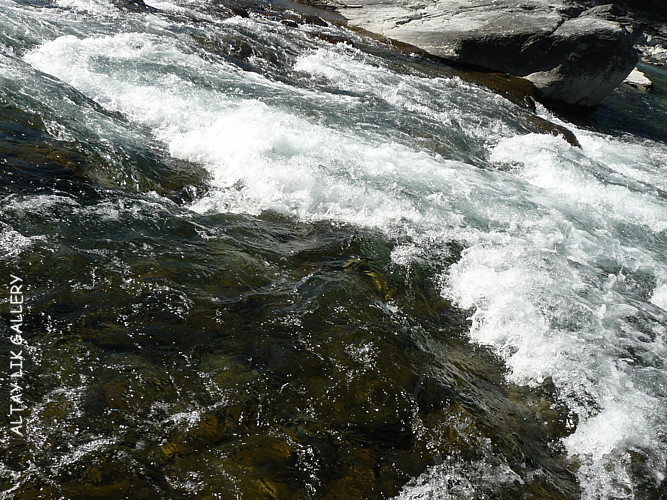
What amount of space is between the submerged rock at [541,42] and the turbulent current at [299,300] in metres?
6.06

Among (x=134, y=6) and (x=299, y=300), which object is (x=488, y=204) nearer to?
(x=299, y=300)

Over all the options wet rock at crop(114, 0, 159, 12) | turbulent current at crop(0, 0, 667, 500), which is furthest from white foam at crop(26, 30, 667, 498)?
wet rock at crop(114, 0, 159, 12)

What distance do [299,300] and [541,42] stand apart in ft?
42.7

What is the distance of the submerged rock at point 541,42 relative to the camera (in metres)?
13.7

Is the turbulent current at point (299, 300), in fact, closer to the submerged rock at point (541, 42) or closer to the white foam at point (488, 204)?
the white foam at point (488, 204)

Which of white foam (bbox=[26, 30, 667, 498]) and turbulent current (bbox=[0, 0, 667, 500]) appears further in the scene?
white foam (bbox=[26, 30, 667, 498])

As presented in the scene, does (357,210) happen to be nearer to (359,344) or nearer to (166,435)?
(359,344)

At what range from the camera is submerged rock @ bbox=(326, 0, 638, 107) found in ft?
44.8

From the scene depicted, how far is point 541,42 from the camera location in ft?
45.7

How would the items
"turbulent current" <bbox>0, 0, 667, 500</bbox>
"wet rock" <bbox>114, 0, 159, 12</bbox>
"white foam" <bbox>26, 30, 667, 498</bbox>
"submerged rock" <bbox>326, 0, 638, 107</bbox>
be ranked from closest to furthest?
"turbulent current" <bbox>0, 0, 667, 500</bbox> < "white foam" <bbox>26, 30, 667, 498</bbox> < "wet rock" <bbox>114, 0, 159, 12</bbox> < "submerged rock" <bbox>326, 0, 638, 107</bbox>

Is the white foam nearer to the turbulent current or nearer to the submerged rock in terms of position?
the turbulent current

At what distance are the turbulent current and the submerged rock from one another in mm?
6060

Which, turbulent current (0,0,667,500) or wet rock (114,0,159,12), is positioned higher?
wet rock (114,0,159,12)

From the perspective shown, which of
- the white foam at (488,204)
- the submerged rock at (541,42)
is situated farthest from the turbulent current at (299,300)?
the submerged rock at (541,42)
